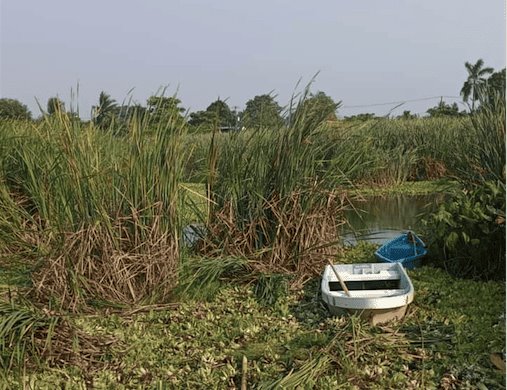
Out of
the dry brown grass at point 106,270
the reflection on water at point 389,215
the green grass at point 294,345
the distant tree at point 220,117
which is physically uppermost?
the distant tree at point 220,117

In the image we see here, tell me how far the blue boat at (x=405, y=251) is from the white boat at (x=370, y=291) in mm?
600

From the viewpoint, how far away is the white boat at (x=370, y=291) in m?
3.30

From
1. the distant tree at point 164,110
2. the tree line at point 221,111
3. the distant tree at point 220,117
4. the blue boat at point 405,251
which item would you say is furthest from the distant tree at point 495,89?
the distant tree at point 164,110

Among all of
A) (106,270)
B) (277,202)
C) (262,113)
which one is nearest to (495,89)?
(262,113)

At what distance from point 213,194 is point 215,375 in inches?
69.0

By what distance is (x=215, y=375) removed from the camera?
289 cm

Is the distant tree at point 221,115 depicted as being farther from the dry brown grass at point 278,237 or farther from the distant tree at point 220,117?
the dry brown grass at point 278,237

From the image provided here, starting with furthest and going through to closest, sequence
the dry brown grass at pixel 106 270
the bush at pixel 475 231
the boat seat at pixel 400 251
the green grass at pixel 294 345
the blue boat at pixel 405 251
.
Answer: the boat seat at pixel 400 251, the blue boat at pixel 405 251, the bush at pixel 475 231, the dry brown grass at pixel 106 270, the green grass at pixel 294 345

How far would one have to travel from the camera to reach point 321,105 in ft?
14.6

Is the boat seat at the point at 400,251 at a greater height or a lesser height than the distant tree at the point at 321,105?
lesser

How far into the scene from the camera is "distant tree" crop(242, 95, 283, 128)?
4641mm

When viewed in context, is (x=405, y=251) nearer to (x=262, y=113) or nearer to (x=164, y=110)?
(x=262, y=113)

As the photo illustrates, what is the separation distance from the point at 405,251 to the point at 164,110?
2.29 metres

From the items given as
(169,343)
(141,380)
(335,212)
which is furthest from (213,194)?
(141,380)
